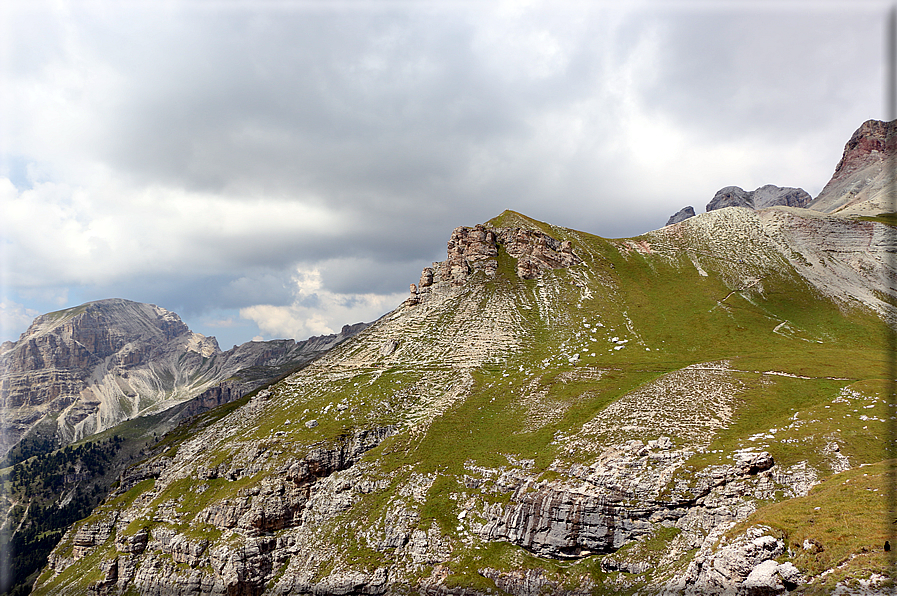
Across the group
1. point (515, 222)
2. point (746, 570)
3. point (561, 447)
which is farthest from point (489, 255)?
point (746, 570)

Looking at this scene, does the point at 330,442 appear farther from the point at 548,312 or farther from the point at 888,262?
the point at 888,262

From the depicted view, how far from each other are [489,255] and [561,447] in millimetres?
98317

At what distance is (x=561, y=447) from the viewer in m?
74.2

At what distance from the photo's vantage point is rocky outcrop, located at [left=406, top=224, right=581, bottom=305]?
154375mm

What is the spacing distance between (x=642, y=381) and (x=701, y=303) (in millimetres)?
58206

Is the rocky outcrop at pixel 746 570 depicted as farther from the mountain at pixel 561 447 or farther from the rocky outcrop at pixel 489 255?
the rocky outcrop at pixel 489 255

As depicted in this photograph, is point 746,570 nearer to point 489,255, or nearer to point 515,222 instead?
point 489,255

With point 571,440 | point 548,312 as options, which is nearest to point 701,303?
point 548,312

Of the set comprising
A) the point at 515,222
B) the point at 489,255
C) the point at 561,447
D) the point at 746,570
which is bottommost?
the point at 561,447

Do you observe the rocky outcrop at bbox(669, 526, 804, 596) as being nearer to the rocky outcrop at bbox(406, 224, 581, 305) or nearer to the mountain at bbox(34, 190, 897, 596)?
the mountain at bbox(34, 190, 897, 596)

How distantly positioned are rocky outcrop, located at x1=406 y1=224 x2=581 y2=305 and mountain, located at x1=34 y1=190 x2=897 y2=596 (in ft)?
3.33

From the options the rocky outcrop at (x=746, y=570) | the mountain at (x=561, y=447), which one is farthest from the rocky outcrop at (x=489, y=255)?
the rocky outcrop at (x=746, y=570)

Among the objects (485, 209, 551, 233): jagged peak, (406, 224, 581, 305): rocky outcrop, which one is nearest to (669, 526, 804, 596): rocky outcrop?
(406, 224, 581, 305): rocky outcrop

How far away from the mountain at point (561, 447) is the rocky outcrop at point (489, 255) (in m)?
1.02
